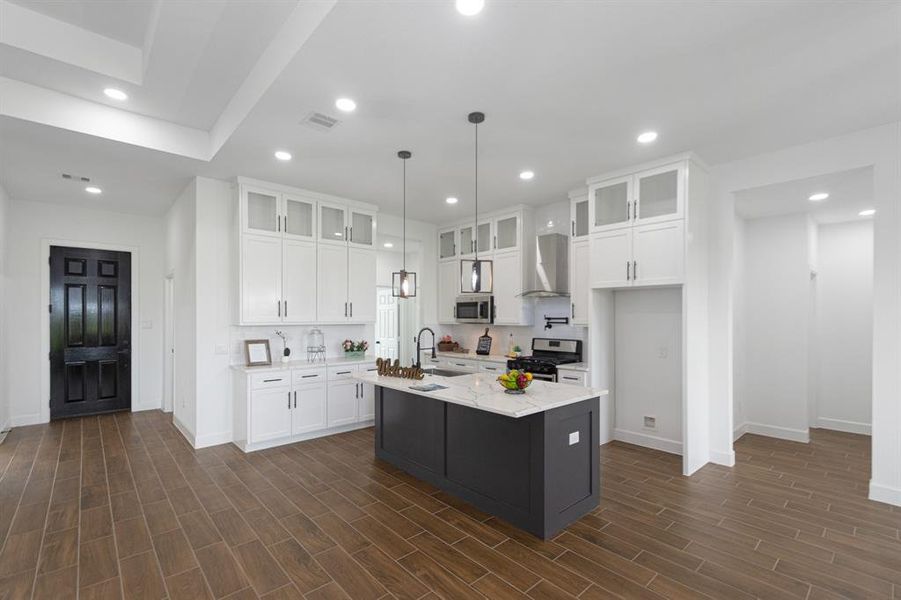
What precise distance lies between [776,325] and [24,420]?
9.97m

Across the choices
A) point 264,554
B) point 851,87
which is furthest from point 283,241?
point 851,87

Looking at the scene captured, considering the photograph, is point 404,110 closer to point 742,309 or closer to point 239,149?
point 239,149

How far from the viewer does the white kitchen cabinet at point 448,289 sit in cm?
676

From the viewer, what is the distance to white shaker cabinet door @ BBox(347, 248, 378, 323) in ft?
19.0

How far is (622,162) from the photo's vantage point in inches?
170

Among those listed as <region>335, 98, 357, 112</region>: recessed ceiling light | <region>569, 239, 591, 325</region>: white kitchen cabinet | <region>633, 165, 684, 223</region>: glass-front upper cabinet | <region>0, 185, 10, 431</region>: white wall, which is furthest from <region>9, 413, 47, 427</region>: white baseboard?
<region>633, 165, 684, 223</region>: glass-front upper cabinet

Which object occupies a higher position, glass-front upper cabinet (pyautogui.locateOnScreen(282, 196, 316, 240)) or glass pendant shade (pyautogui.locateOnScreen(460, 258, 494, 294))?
Answer: glass-front upper cabinet (pyautogui.locateOnScreen(282, 196, 316, 240))

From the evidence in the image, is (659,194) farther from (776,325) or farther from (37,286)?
(37,286)

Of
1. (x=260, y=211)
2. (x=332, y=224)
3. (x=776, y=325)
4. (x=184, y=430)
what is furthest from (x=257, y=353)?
(x=776, y=325)

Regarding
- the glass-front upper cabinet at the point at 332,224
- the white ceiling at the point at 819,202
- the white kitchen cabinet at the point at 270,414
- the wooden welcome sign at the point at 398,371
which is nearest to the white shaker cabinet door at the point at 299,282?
the glass-front upper cabinet at the point at 332,224

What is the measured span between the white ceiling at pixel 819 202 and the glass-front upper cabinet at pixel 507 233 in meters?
2.60

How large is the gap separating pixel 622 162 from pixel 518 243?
1.91m

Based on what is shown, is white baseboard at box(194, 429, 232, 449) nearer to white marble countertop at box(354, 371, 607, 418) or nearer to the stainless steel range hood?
white marble countertop at box(354, 371, 607, 418)

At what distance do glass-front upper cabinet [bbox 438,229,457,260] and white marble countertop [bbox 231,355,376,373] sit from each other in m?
2.16
